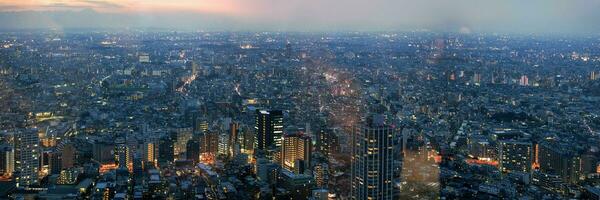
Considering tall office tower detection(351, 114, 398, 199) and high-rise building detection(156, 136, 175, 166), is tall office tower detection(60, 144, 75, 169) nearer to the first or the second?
high-rise building detection(156, 136, 175, 166)

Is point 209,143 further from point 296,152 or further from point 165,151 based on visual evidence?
point 296,152

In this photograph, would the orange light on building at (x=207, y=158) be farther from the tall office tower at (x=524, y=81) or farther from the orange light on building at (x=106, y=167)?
the tall office tower at (x=524, y=81)


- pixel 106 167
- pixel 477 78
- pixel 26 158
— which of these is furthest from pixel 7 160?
pixel 477 78

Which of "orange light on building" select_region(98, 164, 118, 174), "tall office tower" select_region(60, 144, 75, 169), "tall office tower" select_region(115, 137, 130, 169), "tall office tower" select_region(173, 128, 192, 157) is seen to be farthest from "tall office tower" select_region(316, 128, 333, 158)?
"tall office tower" select_region(60, 144, 75, 169)

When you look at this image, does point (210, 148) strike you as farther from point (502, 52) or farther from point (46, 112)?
point (502, 52)

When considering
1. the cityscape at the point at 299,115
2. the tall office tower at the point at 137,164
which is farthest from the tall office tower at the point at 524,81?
the tall office tower at the point at 137,164

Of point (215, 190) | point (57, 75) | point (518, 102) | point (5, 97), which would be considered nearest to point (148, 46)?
point (57, 75)

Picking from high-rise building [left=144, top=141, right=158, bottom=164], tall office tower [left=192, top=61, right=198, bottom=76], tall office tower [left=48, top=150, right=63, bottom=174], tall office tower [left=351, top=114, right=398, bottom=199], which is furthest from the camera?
tall office tower [left=192, top=61, right=198, bottom=76]

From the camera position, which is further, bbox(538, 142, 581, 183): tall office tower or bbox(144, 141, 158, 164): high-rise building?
bbox(144, 141, 158, 164): high-rise building
